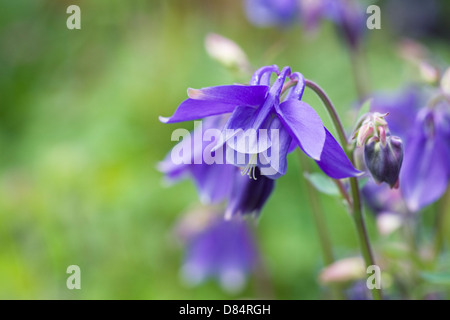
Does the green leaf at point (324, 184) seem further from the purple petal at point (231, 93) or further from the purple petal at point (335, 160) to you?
the purple petal at point (231, 93)

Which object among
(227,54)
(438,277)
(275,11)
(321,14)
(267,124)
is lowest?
(438,277)

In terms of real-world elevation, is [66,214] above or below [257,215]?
above

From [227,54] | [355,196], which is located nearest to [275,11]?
[227,54]

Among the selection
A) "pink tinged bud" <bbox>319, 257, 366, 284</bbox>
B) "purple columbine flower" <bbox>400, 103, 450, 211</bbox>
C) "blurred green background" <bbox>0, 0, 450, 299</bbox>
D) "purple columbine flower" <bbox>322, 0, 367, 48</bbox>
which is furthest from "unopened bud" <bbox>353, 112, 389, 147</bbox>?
"purple columbine flower" <bbox>322, 0, 367, 48</bbox>

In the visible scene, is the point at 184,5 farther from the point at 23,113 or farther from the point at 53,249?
the point at 53,249

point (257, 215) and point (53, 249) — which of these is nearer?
point (257, 215)

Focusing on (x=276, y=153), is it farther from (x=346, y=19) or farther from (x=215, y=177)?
(x=346, y=19)
